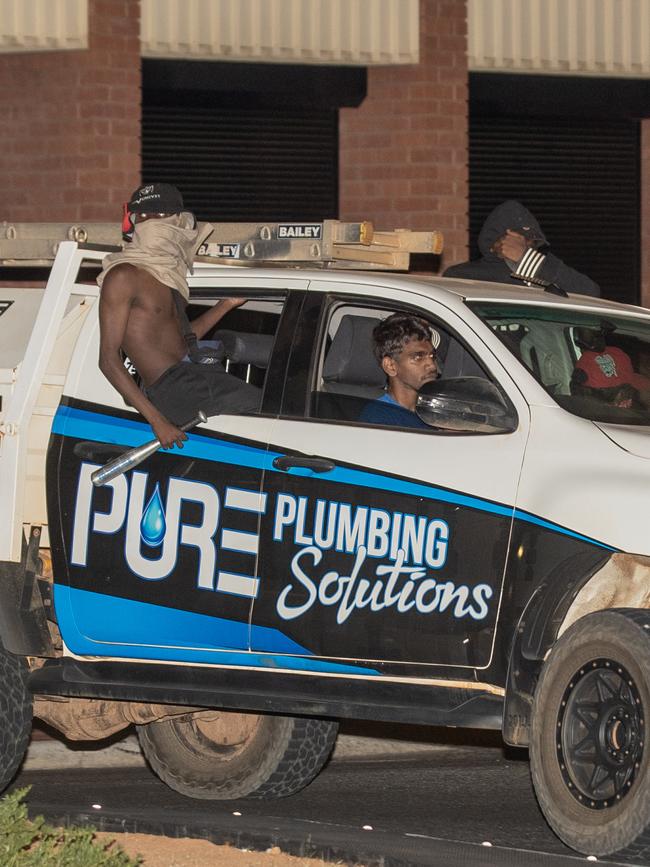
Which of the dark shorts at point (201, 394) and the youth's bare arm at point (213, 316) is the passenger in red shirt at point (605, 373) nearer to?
the dark shorts at point (201, 394)

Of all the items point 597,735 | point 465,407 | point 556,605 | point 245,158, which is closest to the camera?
point 597,735

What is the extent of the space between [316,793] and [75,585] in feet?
7.59

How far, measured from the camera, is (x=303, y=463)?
723cm

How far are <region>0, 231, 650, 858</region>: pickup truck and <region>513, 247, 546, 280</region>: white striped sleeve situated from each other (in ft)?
6.03

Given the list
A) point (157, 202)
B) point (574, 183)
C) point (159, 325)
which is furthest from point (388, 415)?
point (574, 183)

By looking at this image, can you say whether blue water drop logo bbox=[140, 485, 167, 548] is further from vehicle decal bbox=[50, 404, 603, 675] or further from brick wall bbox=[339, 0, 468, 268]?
brick wall bbox=[339, 0, 468, 268]

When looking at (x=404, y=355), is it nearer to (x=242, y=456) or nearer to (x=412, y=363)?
(x=412, y=363)

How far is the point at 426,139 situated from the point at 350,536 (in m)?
9.02

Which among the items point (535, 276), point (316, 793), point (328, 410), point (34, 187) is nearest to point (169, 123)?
point (34, 187)

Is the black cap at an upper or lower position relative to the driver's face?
upper

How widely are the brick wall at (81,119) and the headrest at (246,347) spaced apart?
23.7 ft

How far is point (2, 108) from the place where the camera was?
15.2m

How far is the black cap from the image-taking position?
8.04 m

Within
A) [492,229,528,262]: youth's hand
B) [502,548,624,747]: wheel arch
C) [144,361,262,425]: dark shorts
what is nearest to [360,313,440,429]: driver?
[144,361,262,425]: dark shorts
